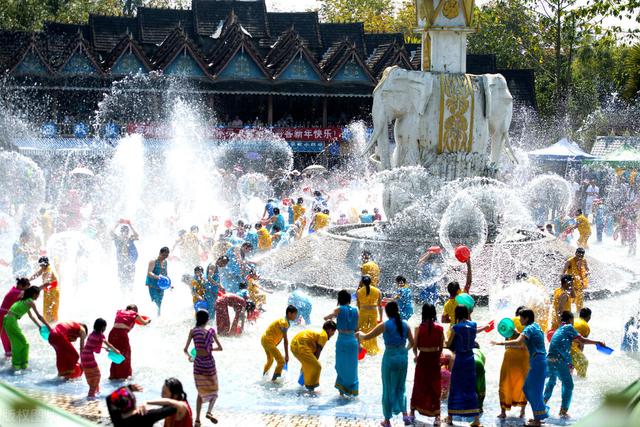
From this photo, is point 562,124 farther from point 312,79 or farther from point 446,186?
point 446,186

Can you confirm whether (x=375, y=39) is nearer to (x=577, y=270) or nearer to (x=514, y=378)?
(x=577, y=270)

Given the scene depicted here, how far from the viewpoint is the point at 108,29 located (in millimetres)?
38312

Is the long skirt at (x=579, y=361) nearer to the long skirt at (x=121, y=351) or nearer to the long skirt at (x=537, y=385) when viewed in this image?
Answer: the long skirt at (x=537, y=385)

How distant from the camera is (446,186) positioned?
14.6 metres

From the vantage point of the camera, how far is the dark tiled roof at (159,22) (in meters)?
39.1

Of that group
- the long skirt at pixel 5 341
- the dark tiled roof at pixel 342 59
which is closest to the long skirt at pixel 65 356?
the long skirt at pixel 5 341

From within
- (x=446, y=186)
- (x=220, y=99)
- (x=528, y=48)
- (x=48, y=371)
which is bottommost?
(x=48, y=371)

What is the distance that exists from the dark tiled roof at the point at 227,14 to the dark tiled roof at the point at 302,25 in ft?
2.29

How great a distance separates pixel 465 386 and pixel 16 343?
172 inches

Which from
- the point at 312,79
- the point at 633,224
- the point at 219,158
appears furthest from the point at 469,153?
the point at 312,79

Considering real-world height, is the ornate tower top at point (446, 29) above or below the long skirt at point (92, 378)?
above

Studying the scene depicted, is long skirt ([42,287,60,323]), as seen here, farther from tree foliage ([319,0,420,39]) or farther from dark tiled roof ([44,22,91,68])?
tree foliage ([319,0,420,39])

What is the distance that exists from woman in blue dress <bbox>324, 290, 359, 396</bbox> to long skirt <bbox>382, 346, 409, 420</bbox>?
71 centimetres

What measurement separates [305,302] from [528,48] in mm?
35358
